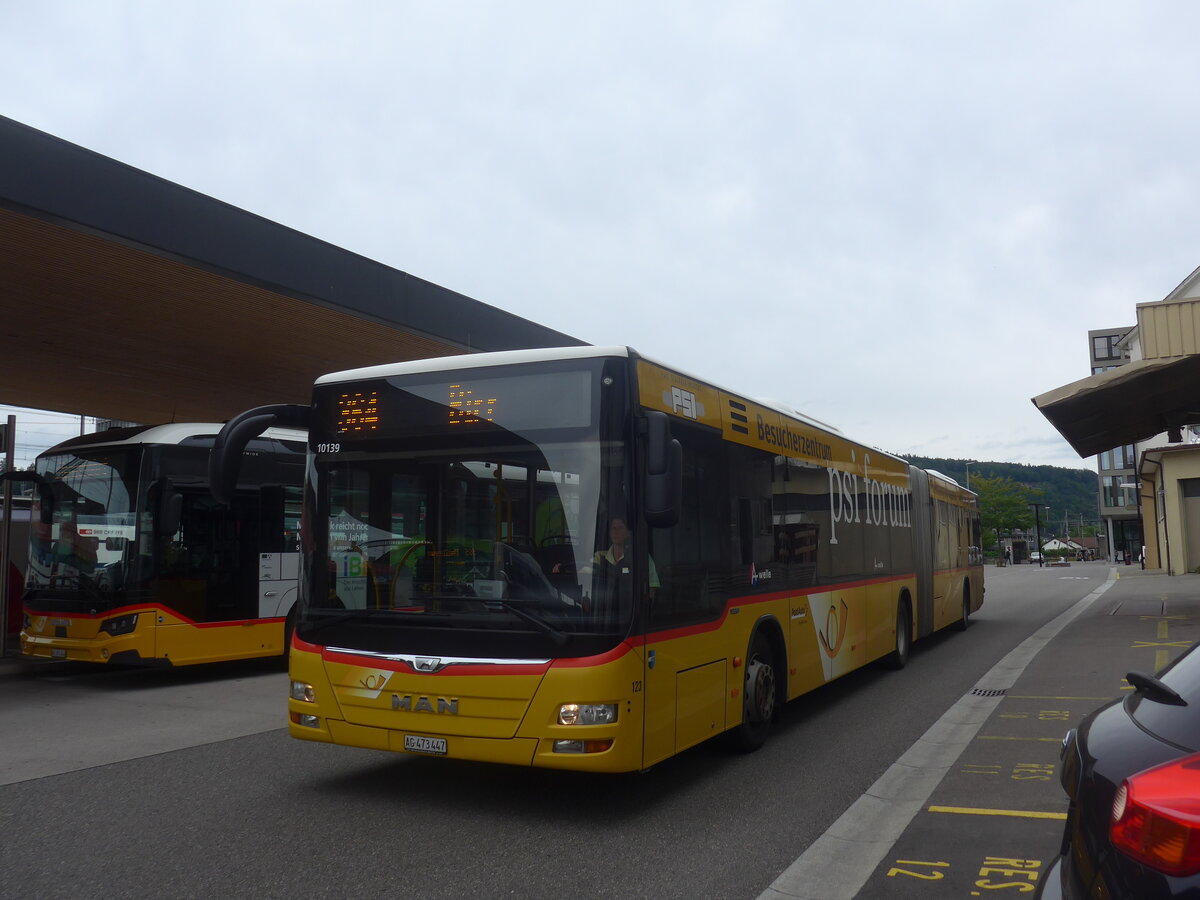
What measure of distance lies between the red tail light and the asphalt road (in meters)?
2.56

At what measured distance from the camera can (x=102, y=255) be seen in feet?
35.8

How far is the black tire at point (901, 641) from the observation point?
1245 centimetres

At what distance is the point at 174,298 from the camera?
1258cm

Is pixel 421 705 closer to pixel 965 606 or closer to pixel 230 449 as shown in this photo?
pixel 230 449

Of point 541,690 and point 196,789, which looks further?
point 196,789

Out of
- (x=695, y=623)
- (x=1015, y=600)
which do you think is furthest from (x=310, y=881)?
(x=1015, y=600)

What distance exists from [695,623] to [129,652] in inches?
302

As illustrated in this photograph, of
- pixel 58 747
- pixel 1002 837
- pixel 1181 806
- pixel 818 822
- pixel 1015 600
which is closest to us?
pixel 1181 806

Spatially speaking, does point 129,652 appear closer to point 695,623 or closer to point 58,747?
point 58,747

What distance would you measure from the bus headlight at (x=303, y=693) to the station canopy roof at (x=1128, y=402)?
45.1 feet

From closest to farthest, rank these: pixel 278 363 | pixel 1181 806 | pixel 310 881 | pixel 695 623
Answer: pixel 1181 806, pixel 310 881, pixel 695 623, pixel 278 363

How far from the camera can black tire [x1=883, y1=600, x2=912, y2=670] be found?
12445 mm

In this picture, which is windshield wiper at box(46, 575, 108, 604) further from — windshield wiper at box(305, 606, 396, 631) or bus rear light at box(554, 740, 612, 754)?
bus rear light at box(554, 740, 612, 754)

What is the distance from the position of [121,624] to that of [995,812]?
31.1 feet
